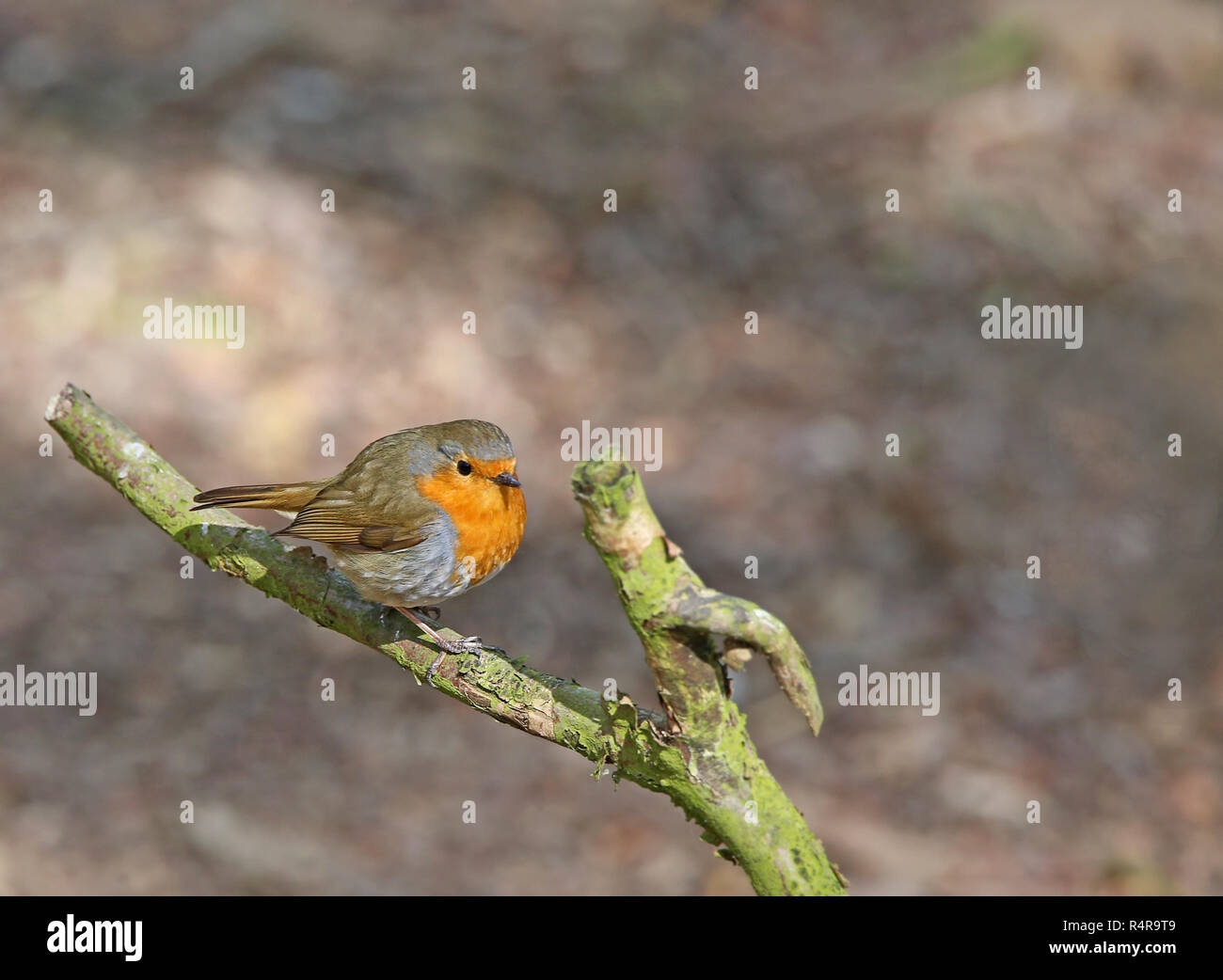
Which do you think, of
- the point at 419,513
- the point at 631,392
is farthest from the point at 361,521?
the point at 631,392

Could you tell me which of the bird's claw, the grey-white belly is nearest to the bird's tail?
the grey-white belly

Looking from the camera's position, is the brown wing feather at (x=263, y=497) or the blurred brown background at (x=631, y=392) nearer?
the brown wing feather at (x=263, y=497)

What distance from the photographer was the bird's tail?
274 cm

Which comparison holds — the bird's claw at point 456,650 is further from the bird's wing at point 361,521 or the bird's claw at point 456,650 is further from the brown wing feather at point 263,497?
the brown wing feather at point 263,497

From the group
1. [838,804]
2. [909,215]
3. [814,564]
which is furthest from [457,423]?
[909,215]

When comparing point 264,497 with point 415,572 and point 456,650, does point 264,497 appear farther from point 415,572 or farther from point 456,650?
point 456,650

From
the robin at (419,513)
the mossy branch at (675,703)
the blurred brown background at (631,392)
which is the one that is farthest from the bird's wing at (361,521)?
the blurred brown background at (631,392)

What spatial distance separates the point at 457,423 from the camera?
8.97 feet

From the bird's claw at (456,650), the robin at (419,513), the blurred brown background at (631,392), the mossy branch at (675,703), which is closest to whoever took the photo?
the mossy branch at (675,703)

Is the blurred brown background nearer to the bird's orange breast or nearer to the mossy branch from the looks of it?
the bird's orange breast

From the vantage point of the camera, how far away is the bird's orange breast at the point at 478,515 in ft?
9.13

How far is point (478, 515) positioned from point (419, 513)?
174mm

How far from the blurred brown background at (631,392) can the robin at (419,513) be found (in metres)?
2.94

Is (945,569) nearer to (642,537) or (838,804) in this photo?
(838,804)
